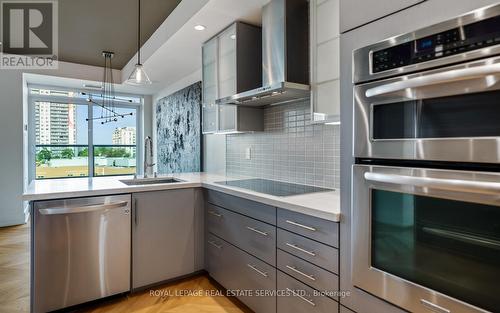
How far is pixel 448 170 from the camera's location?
97cm

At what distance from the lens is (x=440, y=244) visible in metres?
1.01

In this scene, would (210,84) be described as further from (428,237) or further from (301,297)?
(428,237)

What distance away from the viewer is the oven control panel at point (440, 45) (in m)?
0.87

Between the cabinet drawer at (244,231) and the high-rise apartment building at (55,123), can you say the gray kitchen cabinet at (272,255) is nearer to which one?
the cabinet drawer at (244,231)

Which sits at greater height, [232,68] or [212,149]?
[232,68]

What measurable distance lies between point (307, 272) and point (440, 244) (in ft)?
2.42

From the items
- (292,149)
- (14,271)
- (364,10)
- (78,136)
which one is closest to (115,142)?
(78,136)

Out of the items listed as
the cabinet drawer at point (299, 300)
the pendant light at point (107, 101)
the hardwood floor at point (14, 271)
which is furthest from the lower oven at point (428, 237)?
the pendant light at point (107, 101)

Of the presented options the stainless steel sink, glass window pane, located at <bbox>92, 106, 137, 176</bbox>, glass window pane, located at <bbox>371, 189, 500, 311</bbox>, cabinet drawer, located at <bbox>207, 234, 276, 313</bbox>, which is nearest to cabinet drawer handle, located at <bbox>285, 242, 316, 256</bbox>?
cabinet drawer, located at <bbox>207, 234, 276, 313</bbox>

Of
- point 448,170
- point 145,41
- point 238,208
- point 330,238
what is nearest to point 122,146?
point 145,41

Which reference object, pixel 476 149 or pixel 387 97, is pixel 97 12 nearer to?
pixel 387 97

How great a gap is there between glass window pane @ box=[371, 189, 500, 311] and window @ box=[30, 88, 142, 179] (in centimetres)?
601

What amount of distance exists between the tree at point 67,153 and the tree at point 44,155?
0.22m

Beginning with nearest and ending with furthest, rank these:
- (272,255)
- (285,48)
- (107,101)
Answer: (272,255)
(285,48)
(107,101)
